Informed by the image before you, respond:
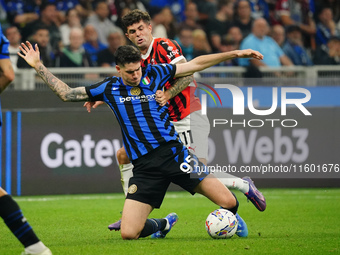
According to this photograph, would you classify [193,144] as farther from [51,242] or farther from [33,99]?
[33,99]

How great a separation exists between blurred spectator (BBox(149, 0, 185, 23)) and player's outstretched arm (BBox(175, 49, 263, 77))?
312 inches

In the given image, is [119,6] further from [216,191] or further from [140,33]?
[216,191]

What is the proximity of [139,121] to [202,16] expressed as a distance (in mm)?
8695

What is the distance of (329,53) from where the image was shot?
14.9m

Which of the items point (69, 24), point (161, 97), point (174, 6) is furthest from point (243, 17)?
point (161, 97)

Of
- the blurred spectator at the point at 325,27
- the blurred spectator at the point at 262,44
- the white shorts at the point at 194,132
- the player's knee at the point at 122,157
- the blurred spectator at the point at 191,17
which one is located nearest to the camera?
the player's knee at the point at 122,157

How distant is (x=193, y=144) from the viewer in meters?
8.05

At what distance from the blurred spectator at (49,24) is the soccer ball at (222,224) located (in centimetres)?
712

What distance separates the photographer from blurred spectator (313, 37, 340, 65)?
1474 cm

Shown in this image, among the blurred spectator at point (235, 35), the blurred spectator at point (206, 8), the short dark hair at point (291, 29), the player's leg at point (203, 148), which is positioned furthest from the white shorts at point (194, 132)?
the short dark hair at point (291, 29)

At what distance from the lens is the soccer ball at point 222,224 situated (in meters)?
7.01

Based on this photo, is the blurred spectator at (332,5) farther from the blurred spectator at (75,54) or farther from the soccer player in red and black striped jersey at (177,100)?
the soccer player in red and black striped jersey at (177,100)

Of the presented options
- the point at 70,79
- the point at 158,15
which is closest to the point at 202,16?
the point at 158,15

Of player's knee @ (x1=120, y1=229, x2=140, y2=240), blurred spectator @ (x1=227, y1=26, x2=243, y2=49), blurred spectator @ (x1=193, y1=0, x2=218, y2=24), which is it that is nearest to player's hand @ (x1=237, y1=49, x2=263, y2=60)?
player's knee @ (x1=120, y1=229, x2=140, y2=240)
